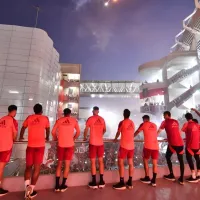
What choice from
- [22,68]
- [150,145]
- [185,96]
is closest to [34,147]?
[150,145]

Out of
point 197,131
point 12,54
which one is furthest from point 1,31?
point 197,131

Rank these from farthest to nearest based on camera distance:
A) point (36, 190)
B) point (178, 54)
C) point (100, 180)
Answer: point (178, 54) < point (100, 180) < point (36, 190)

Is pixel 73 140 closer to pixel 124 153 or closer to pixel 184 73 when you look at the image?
pixel 124 153

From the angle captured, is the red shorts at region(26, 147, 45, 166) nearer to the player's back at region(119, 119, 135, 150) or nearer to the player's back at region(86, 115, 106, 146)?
the player's back at region(86, 115, 106, 146)

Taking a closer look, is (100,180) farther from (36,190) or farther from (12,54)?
(12,54)

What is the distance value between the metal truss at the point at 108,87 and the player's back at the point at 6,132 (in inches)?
1237

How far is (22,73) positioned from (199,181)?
11.8 m

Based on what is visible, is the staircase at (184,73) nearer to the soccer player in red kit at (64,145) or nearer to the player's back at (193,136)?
the player's back at (193,136)

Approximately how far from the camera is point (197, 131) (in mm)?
4359

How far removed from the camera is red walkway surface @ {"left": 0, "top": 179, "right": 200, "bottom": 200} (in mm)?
3047

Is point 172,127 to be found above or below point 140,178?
above

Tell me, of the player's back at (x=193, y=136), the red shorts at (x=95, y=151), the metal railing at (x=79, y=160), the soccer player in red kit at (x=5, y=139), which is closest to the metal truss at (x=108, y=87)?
the metal railing at (x=79, y=160)

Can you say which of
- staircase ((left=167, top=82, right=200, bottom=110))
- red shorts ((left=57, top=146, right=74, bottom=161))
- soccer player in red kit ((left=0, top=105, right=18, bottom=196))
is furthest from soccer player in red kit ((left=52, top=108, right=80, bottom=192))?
staircase ((left=167, top=82, right=200, bottom=110))

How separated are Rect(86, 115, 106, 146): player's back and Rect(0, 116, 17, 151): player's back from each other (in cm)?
181
